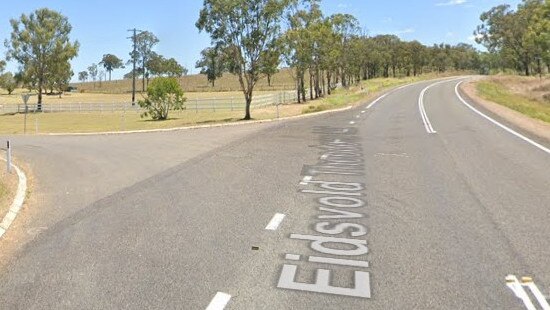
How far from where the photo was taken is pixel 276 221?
7.16 metres

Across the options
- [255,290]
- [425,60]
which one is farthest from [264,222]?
[425,60]

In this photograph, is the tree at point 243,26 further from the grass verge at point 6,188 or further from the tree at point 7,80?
the tree at point 7,80

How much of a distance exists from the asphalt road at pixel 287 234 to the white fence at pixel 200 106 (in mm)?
37232

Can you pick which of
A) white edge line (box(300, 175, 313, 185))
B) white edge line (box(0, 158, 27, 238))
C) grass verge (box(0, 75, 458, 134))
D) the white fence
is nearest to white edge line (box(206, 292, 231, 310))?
white edge line (box(0, 158, 27, 238))

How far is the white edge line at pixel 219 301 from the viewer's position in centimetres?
444

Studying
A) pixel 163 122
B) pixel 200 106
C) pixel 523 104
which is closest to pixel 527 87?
pixel 523 104

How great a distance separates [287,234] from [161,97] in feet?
→ 122

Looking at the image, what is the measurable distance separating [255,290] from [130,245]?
87.2 inches

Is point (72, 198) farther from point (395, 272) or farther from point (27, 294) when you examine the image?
point (395, 272)

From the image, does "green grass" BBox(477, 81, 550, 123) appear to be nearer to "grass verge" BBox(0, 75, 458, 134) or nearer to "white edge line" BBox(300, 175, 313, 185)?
"grass verge" BBox(0, 75, 458, 134)

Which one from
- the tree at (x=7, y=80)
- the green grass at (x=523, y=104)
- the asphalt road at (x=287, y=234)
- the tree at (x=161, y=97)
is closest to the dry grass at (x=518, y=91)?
the green grass at (x=523, y=104)

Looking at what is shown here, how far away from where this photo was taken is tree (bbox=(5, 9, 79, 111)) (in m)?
66.8

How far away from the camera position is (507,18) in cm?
10206

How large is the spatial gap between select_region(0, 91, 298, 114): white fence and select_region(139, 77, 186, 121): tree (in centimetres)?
727
